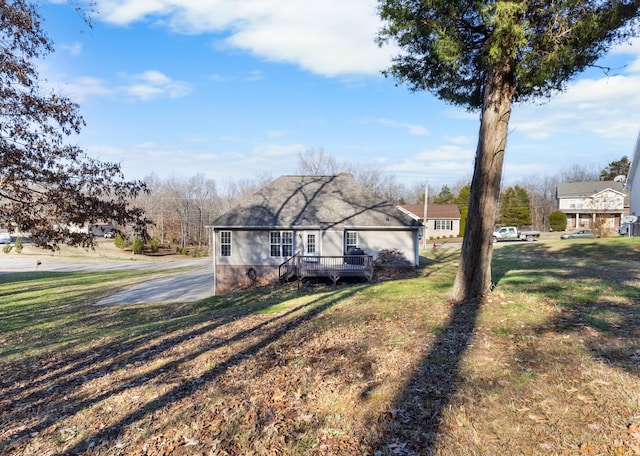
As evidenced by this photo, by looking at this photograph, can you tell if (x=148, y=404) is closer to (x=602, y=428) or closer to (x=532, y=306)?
(x=602, y=428)

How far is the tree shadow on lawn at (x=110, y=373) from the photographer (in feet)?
16.1

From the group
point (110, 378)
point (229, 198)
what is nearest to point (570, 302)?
point (110, 378)

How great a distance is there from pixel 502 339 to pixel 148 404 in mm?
5185

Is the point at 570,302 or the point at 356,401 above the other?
the point at 570,302

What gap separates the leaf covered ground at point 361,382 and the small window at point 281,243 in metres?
10.6

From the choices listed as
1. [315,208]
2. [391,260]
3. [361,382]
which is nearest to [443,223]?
[391,260]

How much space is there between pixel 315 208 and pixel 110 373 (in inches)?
610

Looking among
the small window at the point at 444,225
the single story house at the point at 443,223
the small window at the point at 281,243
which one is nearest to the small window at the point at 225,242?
the small window at the point at 281,243

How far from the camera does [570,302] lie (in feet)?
24.5

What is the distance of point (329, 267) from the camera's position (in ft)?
59.9

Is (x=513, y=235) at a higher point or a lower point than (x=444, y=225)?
lower

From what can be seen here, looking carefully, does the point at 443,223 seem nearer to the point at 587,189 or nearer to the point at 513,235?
the point at 513,235

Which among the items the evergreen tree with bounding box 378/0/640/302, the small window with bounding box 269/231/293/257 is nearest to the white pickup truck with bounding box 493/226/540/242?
the small window with bounding box 269/231/293/257

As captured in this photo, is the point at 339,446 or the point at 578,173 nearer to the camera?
the point at 339,446
